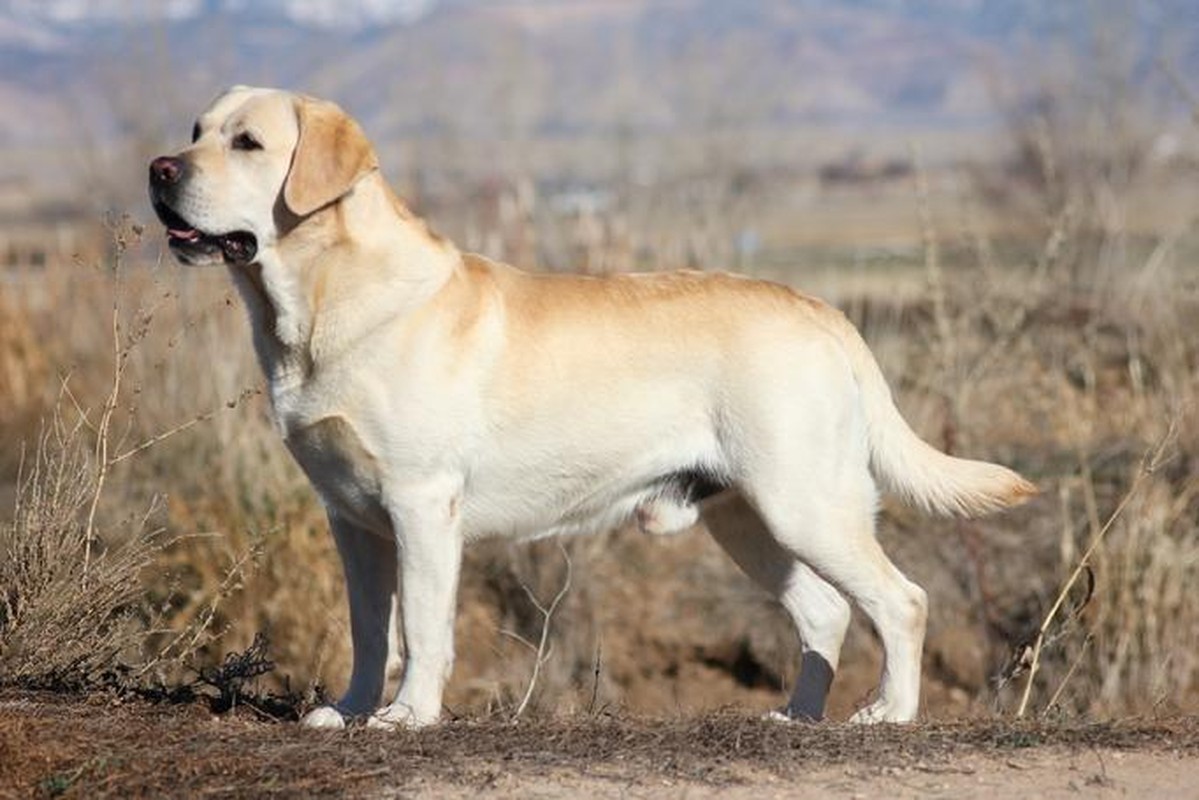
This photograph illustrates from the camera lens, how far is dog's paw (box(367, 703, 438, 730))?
5.77 m

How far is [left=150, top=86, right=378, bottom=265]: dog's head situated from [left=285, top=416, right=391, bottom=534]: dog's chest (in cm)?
56

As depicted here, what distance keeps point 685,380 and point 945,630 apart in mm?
4724

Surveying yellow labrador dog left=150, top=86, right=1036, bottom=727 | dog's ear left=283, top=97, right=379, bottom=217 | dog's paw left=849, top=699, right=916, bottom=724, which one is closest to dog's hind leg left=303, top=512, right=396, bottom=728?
yellow labrador dog left=150, top=86, right=1036, bottom=727

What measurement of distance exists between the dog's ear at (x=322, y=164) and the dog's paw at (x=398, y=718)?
1.47 metres

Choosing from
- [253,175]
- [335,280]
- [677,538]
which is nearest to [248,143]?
[253,175]

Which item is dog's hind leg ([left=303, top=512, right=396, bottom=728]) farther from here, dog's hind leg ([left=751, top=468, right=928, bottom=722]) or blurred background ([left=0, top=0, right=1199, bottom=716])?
dog's hind leg ([left=751, top=468, right=928, bottom=722])

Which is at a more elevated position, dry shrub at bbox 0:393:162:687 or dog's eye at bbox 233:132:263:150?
dog's eye at bbox 233:132:263:150

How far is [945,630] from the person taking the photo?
10586 millimetres

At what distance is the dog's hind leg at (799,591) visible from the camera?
6792 mm

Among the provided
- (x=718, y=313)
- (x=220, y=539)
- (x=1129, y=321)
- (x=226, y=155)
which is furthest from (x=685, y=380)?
(x=1129, y=321)

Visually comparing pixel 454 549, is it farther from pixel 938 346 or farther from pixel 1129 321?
pixel 1129 321

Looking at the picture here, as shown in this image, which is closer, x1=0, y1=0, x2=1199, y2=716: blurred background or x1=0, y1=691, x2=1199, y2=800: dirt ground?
x1=0, y1=691, x2=1199, y2=800: dirt ground

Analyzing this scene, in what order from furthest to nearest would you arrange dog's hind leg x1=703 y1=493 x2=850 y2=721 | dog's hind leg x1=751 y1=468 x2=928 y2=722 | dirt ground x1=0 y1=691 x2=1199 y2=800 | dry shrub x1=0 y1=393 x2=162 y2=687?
dog's hind leg x1=703 y1=493 x2=850 y2=721 < dog's hind leg x1=751 y1=468 x2=928 y2=722 < dry shrub x1=0 y1=393 x2=162 y2=687 < dirt ground x1=0 y1=691 x2=1199 y2=800

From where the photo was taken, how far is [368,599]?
6.34 meters
